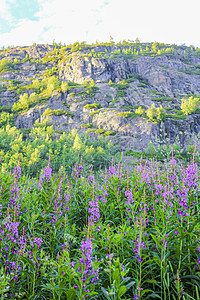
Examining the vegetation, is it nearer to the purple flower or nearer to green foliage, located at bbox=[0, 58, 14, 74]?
the purple flower

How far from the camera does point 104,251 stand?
2.44 metres

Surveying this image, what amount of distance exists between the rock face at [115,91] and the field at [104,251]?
111ft

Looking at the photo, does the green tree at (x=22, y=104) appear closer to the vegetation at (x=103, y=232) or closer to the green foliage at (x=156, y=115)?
the green foliage at (x=156, y=115)

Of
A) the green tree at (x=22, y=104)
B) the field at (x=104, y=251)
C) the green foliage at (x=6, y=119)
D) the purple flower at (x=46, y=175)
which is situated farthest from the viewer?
the green tree at (x=22, y=104)

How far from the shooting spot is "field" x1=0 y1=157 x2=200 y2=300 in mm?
1813

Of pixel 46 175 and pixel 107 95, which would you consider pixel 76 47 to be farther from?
pixel 46 175

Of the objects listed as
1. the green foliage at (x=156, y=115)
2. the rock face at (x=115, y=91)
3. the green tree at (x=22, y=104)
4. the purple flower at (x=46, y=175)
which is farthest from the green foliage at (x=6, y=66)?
the purple flower at (x=46, y=175)

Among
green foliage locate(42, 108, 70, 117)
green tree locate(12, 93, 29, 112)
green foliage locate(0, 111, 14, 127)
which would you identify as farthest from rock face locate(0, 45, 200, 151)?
green tree locate(12, 93, 29, 112)

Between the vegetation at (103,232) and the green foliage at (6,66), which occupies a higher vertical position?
the green foliage at (6,66)

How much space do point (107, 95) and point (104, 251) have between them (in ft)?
199

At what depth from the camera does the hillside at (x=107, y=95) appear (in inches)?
1737

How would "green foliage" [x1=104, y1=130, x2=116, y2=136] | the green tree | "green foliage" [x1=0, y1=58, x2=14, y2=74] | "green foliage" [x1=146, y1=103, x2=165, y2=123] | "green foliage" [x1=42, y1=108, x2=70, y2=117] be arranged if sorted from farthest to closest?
"green foliage" [x1=0, y1=58, x2=14, y2=74] → the green tree → "green foliage" [x1=42, y1=108, x2=70, y2=117] → "green foliage" [x1=146, y1=103, x2=165, y2=123] → "green foliage" [x1=104, y1=130, x2=116, y2=136]

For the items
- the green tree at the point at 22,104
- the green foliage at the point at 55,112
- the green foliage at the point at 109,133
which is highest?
the green tree at the point at 22,104

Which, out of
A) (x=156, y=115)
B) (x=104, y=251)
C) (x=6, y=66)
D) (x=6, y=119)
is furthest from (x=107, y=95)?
(x=104, y=251)
